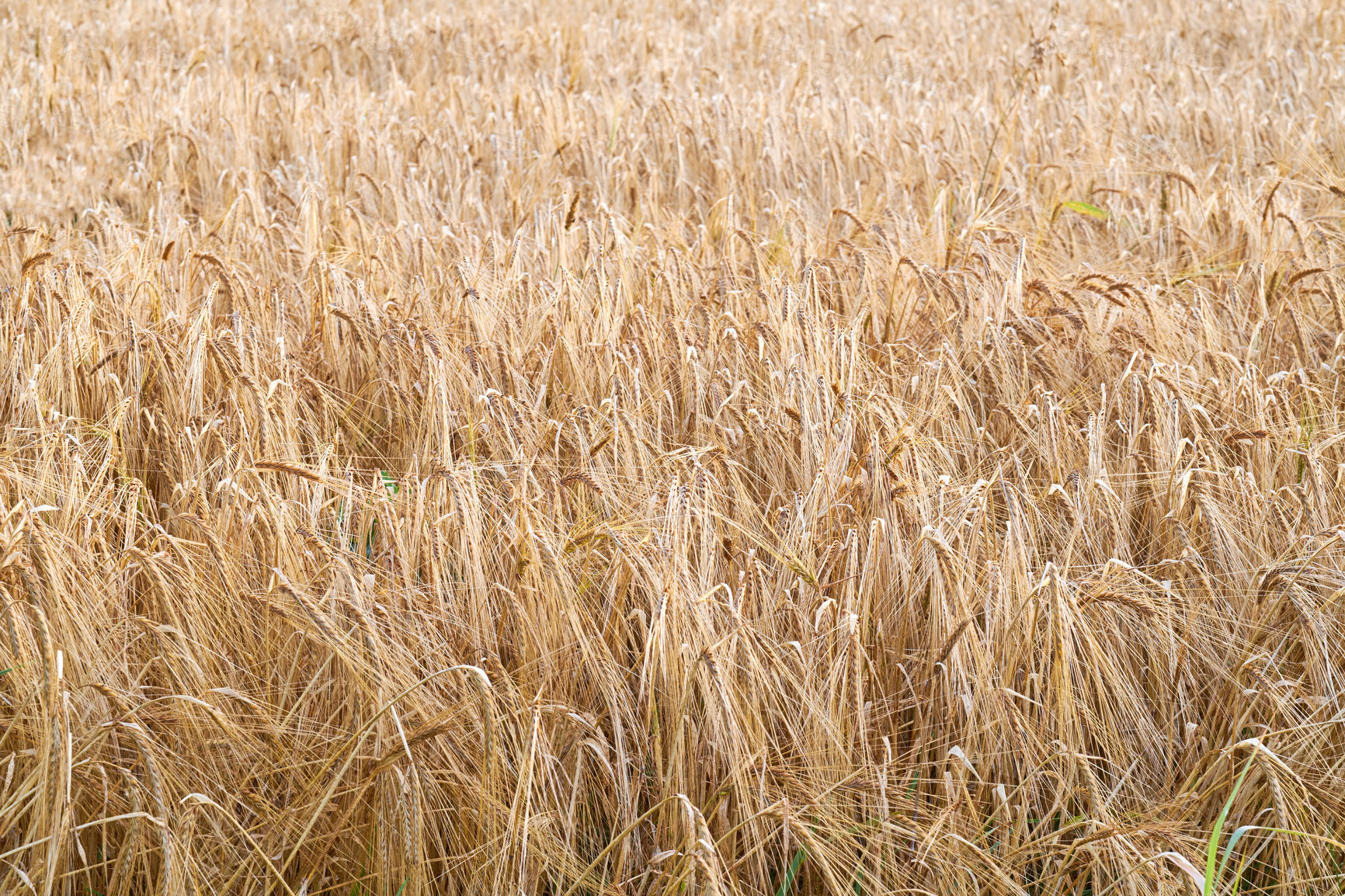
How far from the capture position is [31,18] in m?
5.59

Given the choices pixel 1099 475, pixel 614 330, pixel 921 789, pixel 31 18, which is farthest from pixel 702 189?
pixel 31 18

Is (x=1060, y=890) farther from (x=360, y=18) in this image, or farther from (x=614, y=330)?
(x=360, y=18)

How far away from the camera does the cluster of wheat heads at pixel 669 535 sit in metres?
1.24

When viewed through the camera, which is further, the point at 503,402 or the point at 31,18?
the point at 31,18

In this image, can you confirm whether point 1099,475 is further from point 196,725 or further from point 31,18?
point 31,18

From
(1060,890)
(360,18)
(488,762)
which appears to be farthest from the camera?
(360,18)

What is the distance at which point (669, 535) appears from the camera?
1.47 metres

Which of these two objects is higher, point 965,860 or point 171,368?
point 171,368

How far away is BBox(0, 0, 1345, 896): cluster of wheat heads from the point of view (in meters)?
1.24

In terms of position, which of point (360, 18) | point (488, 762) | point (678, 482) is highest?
point (360, 18)

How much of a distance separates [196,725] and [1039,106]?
4.24 meters

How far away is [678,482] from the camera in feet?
5.07

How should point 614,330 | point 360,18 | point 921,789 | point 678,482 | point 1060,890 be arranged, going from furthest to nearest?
point 360,18 < point 614,330 < point 678,482 < point 921,789 < point 1060,890

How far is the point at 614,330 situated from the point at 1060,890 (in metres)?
1.44
